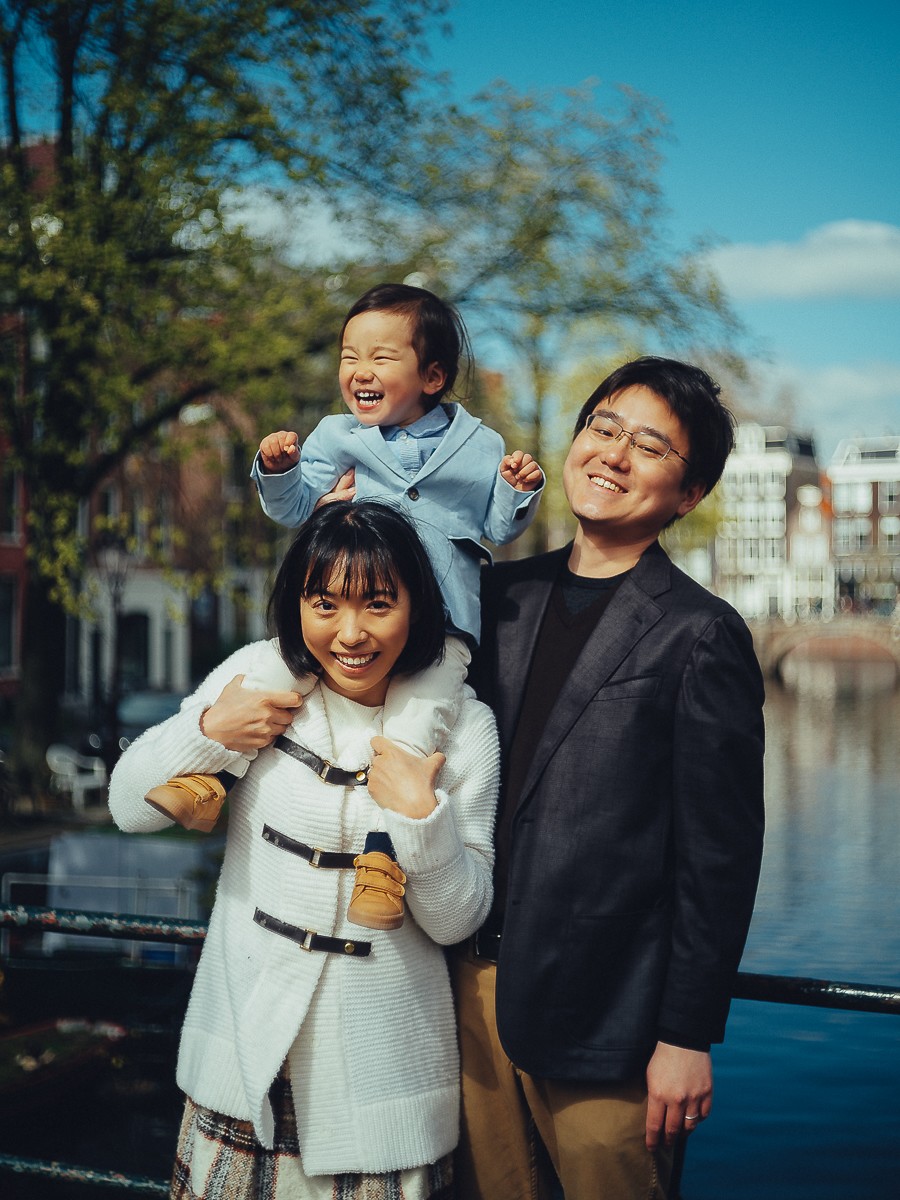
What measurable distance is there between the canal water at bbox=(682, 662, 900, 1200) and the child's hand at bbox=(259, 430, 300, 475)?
7156mm

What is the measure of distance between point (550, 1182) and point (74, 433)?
1138cm

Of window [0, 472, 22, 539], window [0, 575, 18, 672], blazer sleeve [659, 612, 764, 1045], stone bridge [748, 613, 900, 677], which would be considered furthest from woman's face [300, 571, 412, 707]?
stone bridge [748, 613, 900, 677]

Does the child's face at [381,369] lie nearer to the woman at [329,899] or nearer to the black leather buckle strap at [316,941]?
the woman at [329,899]

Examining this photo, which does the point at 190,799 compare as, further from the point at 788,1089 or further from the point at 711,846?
→ the point at 788,1089

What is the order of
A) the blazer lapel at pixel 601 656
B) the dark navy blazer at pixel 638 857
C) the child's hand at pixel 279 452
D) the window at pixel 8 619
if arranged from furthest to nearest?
the window at pixel 8 619 → the child's hand at pixel 279 452 → the blazer lapel at pixel 601 656 → the dark navy blazer at pixel 638 857

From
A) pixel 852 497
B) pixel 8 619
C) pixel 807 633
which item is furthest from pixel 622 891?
pixel 852 497

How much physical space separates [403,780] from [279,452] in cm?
71

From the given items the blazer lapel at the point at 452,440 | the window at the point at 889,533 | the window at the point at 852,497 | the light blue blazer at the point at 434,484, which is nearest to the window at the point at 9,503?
the light blue blazer at the point at 434,484

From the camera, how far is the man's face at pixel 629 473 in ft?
6.70

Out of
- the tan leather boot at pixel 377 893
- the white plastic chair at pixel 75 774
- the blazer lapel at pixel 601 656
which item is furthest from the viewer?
the white plastic chair at pixel 75 774

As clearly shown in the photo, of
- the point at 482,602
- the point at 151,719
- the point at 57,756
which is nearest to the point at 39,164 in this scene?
the point at 57,756

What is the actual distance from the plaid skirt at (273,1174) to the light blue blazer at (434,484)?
94 centimetres

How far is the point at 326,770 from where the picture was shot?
186 cm

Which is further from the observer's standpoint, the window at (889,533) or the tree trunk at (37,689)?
the window at (889,533)
